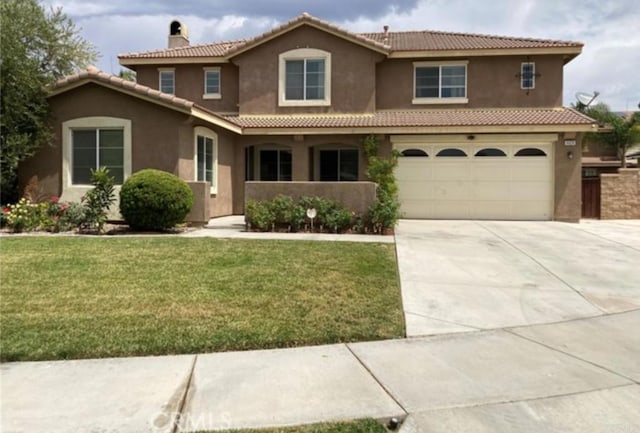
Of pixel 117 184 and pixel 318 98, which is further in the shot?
pixel 318 98

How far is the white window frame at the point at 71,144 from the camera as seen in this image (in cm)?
1512

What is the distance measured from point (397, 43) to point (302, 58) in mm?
4504

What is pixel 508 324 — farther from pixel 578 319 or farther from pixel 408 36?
pixel 408 36

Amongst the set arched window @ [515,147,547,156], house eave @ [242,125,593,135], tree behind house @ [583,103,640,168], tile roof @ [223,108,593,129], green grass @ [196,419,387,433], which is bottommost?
green grass @ [196,419,387,433]

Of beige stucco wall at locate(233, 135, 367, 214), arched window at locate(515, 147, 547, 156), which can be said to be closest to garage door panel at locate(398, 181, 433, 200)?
beige stucco wall at locate(233, 135, 367, 214)

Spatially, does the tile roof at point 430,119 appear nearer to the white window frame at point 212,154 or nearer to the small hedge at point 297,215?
the white window frame at point 212,154

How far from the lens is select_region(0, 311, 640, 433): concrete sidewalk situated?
378 centimetres

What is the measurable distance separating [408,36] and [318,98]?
6.37m

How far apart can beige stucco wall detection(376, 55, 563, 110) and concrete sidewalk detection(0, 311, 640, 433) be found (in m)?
15.9

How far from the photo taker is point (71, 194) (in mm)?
15141

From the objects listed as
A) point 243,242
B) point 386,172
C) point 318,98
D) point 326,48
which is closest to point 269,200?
point 243,242

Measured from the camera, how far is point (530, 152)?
18.1 metres

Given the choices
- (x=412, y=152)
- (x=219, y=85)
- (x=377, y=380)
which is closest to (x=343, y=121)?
(x=412, y=152)

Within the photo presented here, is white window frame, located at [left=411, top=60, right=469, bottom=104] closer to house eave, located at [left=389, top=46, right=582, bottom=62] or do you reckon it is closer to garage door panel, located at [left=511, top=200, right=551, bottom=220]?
house eave, located at [left=389, top=46, right=582, bottom=62]
